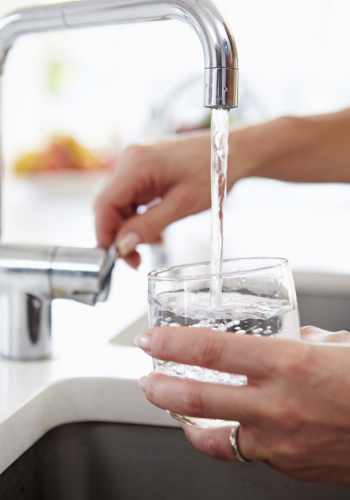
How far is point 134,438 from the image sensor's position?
0.55 metres

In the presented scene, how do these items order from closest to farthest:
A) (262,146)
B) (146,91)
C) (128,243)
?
1. (128,243)
2. (262,146)
3. (146,91)

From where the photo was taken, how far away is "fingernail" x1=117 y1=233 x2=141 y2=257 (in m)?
0.68

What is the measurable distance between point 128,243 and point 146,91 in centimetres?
287

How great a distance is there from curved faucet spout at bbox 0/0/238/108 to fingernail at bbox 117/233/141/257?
0.78 feet

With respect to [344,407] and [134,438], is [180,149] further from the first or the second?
[344,407]

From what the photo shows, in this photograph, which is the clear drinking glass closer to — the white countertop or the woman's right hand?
the white countertop

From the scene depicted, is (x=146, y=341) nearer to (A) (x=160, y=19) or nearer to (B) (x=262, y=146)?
(A) (x=160, y=19)

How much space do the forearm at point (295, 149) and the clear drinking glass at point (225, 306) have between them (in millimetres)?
421

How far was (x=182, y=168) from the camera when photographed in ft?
2.50

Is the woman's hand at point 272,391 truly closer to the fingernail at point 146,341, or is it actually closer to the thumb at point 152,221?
the fingernail at point 146,341

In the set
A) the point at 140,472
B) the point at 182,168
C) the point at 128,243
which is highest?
the point at 182,168

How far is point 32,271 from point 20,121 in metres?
2.33

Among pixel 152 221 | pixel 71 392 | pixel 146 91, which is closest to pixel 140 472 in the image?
pixel 71 392

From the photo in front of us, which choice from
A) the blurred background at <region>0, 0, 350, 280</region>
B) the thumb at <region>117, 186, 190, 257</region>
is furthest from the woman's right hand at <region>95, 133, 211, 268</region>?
the blurred background at <region>0, 0, 350, 280</region>
